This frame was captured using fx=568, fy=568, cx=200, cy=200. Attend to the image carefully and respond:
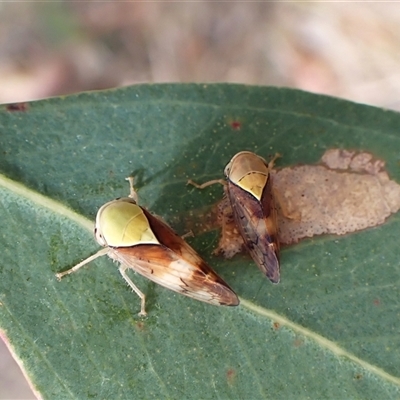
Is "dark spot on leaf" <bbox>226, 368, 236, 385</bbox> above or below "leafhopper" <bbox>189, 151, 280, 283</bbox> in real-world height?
below

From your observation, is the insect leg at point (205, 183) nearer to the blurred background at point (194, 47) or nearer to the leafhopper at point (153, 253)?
the leafhopper at point (153, 253)

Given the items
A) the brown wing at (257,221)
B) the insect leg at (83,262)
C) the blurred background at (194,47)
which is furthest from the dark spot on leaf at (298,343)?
the blurred background at (194,47)

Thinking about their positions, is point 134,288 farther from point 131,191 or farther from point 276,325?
point 276,325

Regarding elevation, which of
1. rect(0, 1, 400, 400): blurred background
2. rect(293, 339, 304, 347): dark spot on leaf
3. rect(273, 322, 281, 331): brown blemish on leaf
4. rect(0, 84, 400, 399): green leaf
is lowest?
rect(293, 339, 304, 347): dark spot on leaf

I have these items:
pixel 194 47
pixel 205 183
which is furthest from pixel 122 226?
pixel 194 47

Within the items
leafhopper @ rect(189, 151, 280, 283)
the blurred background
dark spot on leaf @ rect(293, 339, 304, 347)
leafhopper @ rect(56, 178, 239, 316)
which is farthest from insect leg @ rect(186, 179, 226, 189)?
the blurred background

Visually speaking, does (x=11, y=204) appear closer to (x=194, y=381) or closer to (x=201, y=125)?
(x=201, y=125)

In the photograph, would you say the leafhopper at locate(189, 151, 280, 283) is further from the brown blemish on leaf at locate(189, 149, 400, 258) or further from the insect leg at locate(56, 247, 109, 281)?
the insect leg at locate(56, 247, 109, 281)

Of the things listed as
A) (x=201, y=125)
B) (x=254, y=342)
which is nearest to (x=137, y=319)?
(x=254, y=342)
